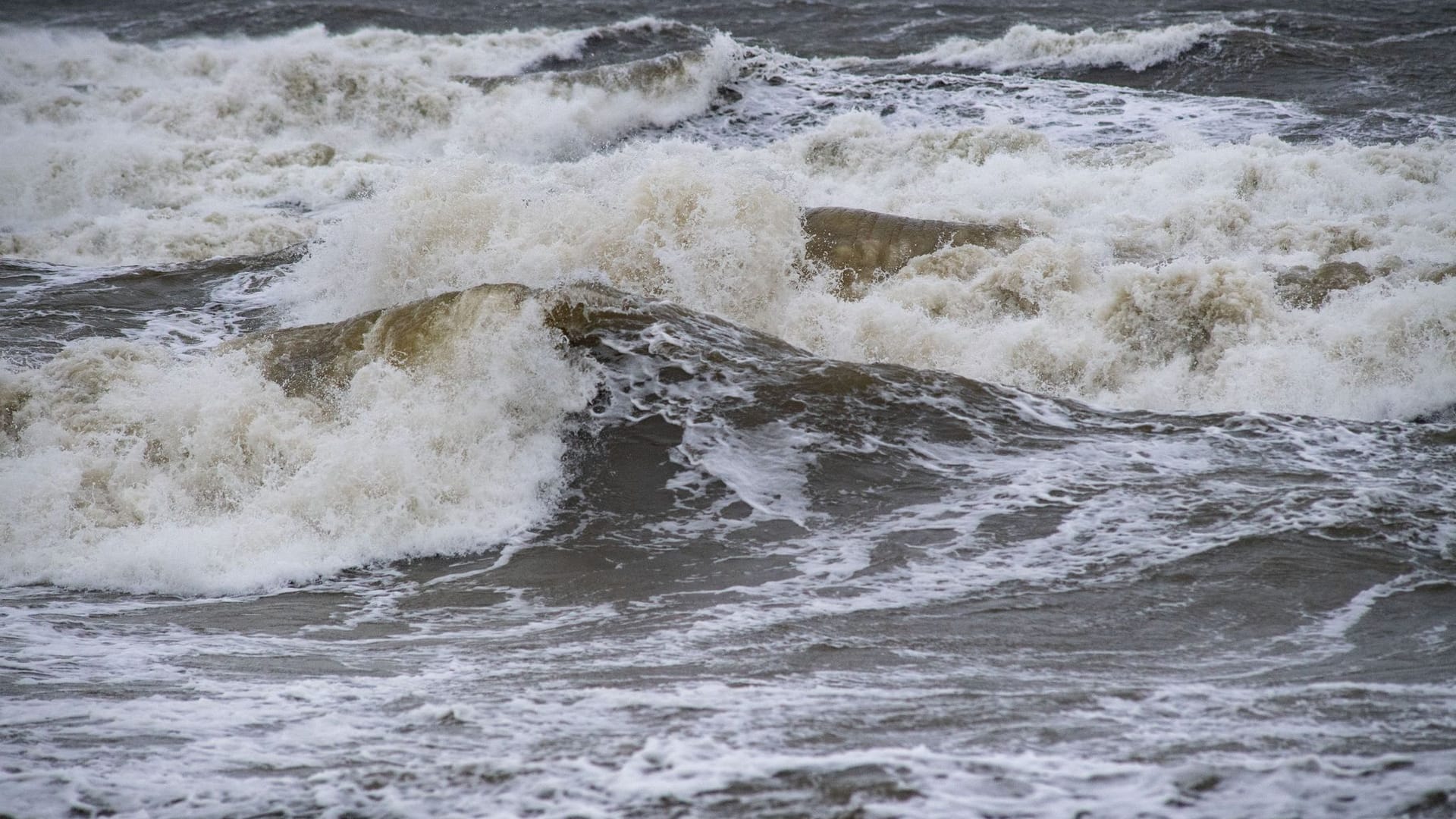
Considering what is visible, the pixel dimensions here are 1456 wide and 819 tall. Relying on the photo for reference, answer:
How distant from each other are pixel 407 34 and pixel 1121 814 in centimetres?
2282

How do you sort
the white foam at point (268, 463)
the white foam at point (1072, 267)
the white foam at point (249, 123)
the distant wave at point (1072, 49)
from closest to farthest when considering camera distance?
the white foam at point (268, 463)
the white foam at point (1072, 267)
the white foam at point (249, 123)
the distant wave at point (1072, 49)

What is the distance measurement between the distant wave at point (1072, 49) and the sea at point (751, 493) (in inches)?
195

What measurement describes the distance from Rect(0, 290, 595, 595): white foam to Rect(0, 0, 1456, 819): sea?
3 cm

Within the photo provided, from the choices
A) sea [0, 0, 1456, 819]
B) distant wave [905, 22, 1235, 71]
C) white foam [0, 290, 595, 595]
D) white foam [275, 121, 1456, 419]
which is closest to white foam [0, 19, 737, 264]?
sea [0, 0, 1456, 819]

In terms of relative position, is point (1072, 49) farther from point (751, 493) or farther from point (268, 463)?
point (268, 463)

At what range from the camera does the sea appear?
10.8 ft

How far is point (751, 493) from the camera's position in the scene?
5.94m

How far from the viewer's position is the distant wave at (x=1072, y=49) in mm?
17875

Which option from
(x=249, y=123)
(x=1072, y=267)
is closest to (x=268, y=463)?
(x=1072, y=267)

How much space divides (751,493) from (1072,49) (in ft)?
49.5

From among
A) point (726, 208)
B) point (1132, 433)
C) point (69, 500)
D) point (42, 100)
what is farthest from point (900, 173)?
point (42, 100)

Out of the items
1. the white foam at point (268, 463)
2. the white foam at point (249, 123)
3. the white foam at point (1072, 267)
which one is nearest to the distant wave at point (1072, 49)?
the white foam at point (249, 123)

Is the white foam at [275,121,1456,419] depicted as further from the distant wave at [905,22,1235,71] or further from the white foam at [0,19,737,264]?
the distant wave at [905,22,1235,71]

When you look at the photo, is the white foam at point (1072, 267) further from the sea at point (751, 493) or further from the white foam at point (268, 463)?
the white foam at point (268, 463)
